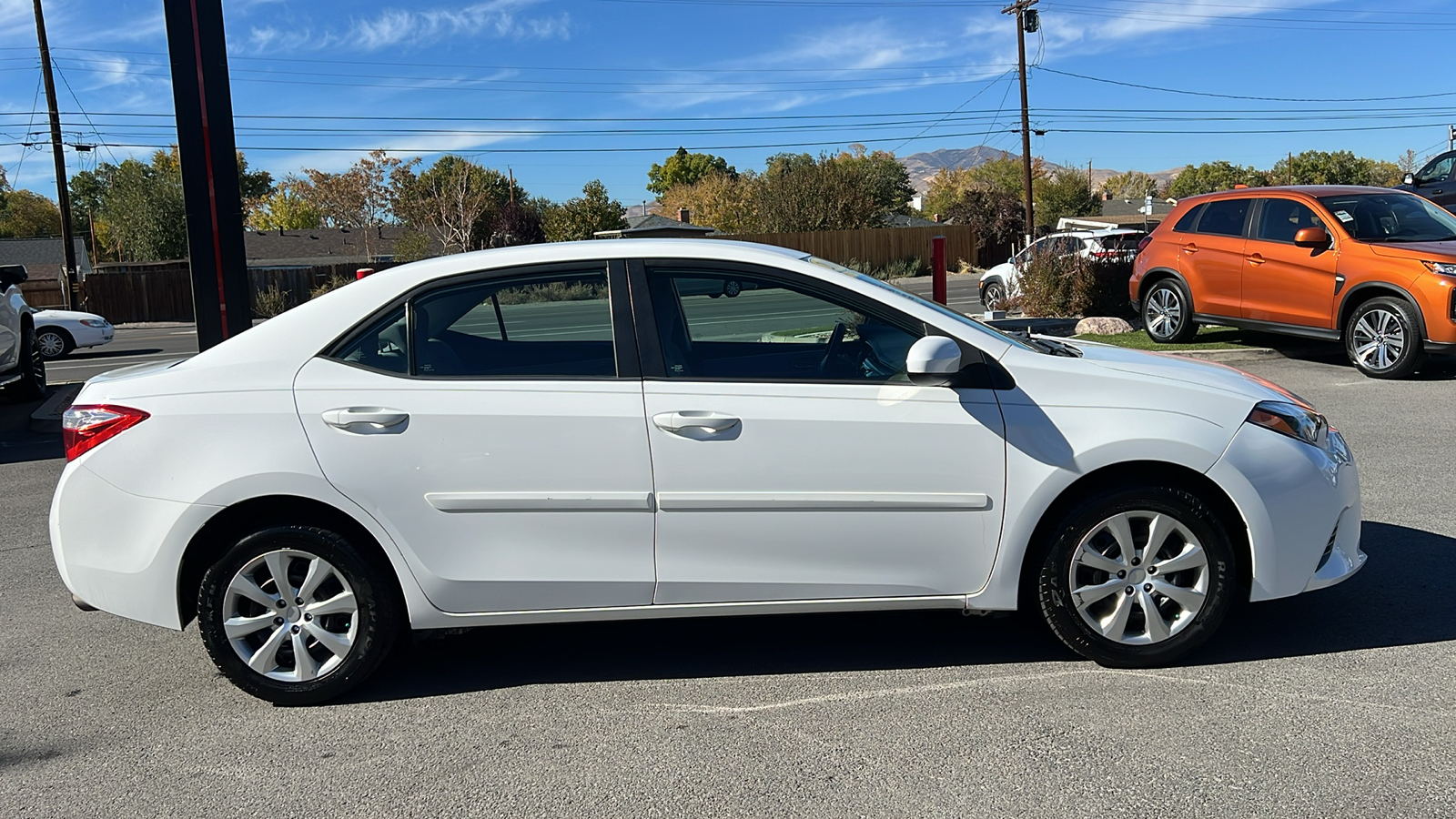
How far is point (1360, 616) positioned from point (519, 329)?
3673mm

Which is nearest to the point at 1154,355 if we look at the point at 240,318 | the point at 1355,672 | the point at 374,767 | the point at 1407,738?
the point at 1355,672

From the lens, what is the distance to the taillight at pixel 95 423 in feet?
13.4

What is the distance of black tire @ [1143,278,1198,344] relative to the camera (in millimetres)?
13072

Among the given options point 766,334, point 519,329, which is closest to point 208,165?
point 519,329

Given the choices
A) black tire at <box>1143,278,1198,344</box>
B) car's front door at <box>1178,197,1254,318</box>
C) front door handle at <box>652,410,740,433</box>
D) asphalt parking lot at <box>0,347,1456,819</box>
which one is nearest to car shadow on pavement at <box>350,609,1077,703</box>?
asphalt parking lot at <box>0,347,1456,819</box>

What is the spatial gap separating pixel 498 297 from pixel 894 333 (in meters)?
1.51

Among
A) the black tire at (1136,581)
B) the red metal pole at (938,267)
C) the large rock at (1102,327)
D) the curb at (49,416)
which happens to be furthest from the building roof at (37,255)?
the black tire at (1136,581)

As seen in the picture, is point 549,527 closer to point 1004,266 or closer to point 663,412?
point 663,412

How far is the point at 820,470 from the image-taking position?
13.1ft

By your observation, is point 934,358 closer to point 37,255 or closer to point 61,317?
point 61,317

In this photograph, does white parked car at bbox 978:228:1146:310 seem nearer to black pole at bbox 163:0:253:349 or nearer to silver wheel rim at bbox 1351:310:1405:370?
silver wheel rim at bbox 1351:310:1405:370

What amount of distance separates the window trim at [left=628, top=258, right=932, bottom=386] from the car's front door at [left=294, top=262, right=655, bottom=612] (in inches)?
2.3

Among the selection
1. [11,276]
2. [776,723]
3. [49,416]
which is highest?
[11,276]

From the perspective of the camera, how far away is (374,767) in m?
3.66
